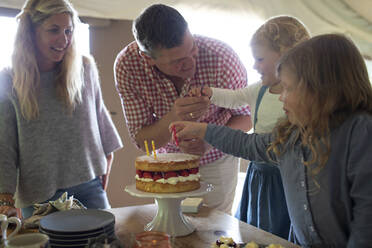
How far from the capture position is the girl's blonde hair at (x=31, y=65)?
1.95m

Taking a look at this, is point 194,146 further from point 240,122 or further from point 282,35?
point 282,35

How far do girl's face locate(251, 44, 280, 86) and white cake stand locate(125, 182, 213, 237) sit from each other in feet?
2.06

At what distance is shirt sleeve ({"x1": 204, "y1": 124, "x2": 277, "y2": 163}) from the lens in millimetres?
1557

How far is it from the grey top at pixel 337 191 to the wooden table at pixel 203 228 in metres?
0.13

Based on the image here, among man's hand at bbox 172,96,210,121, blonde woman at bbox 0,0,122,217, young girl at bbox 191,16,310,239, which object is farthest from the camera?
blonde woman at bbox 0,0,122,217

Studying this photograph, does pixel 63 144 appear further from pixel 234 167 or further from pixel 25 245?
pixel 25 245

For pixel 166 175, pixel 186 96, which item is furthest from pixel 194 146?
pixel 166 175

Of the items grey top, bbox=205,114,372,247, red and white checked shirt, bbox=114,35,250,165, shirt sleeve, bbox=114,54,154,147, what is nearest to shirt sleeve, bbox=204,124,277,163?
grey top, bbox=205,114,372,247

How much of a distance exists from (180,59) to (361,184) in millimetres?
976

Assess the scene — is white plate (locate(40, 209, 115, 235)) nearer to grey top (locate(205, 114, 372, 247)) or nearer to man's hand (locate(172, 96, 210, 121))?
grey top (locate(205, 114, 372, 247))

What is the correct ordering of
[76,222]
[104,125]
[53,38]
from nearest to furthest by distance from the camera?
1. [76,222]
2. [53,38]
3. [104,125]

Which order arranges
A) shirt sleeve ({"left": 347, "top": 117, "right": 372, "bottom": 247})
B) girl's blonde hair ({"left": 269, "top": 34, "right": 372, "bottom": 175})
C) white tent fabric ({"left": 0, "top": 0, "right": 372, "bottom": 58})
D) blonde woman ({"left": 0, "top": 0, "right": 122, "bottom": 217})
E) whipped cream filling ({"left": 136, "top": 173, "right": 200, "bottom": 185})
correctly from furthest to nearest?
1. white tent fabric ({"left": 0, "top": 0, "right": 372, "bottom": 58})
2. blonde woman ({"left": 0, "top": 0, "right": 122, "bottom": 217})
3. whipped cream filling ({"left": 136, "top": 173, "right": 200, "bottom": 185})
4. girl's blonde hair ({"left": 269, "top": 34, "right": 372, "bottom": 175})
5. shirt sleeve ({"left": 347, "top": 117, "right": 372, "bottom": 247})

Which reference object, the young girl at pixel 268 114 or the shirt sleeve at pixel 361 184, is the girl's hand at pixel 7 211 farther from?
the shirt sleeve at pixel 361 184

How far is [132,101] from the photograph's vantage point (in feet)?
6.97
